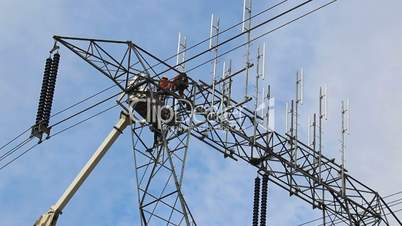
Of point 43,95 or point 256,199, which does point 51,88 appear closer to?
point 43,95

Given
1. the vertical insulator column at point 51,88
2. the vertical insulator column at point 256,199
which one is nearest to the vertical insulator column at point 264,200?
the vertical insulator column at point 256,199

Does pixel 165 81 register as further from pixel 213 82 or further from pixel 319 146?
pixel 319 146

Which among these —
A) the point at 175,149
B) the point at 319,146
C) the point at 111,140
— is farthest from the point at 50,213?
the point at 319,146

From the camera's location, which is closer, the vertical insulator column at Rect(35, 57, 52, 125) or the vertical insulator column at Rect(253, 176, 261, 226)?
the vertical insulator column at Rect(35, 57, 52, 125)

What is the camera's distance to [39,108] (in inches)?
1220

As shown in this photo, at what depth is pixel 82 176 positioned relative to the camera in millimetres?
33812

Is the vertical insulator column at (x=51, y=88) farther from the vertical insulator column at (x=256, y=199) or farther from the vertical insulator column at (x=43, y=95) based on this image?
the vertical insulator column at (x=256, y=199)

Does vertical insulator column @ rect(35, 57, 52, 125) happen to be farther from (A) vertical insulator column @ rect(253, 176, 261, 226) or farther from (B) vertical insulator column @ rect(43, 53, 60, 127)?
(A) vertical insulator column @ rect(253, 176, 261, 226)

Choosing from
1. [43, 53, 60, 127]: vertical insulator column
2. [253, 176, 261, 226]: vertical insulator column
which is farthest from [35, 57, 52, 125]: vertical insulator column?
[253, 176, 261, 226]: vertical insulator column

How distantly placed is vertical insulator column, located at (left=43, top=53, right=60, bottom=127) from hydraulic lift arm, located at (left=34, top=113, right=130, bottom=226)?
3.50m

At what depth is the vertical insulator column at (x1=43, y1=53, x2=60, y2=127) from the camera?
3078 centimetres

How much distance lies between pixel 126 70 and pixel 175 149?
2.99 metres

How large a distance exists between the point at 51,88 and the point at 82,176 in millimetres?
4081

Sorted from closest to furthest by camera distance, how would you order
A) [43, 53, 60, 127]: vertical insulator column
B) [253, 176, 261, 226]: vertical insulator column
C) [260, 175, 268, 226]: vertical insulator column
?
[43, 53, 60, 127]: vertical insulator column, [260, 175, 268, 226]: vertical insulator column, [253, 176, 261, 226]: vertical insulator column
